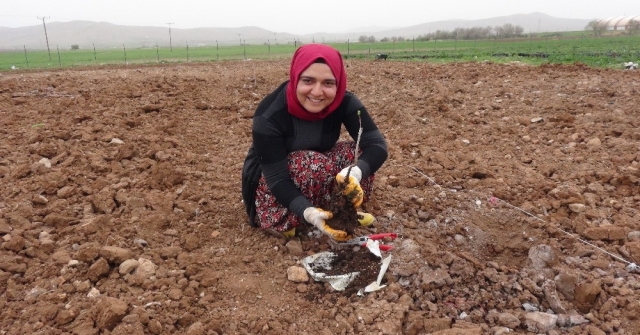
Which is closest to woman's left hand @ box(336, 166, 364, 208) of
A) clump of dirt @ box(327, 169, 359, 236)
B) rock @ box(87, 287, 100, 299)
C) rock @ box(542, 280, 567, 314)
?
clump of dirt @ box(327, 169, 359, 236)

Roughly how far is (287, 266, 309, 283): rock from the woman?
23cm

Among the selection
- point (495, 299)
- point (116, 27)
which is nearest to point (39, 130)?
point (495, 299)

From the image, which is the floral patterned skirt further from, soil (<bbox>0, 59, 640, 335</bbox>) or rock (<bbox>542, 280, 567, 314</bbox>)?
rock (<bbox>542, 280, 567, 314</bbox>)

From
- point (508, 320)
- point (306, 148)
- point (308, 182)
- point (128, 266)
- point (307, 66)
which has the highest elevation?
point (307, 66)

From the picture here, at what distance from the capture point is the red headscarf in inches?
81.6

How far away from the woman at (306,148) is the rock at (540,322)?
0.88m

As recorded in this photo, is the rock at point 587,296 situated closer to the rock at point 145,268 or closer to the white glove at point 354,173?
the white glove at point 354,173

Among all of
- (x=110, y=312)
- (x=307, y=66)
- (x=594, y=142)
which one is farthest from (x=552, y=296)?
(x=594, y=142)

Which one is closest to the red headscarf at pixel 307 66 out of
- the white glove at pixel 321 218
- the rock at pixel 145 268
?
the white glove at pixel 321 218

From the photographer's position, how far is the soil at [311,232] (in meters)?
1.81

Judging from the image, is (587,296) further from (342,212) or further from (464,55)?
(464,55)

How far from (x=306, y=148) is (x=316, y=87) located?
0.41 m

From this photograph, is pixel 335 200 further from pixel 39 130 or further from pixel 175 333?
pixel 39 130

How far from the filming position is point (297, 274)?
2.10 metres
